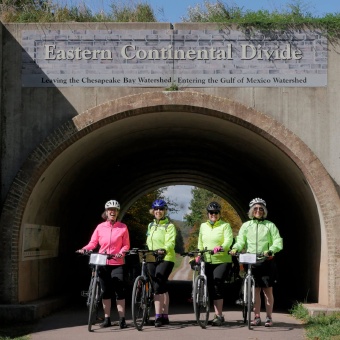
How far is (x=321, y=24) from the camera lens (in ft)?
40.5

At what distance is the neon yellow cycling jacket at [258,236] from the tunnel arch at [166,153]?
5.57ft

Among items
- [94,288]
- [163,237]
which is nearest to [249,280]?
[163,237]

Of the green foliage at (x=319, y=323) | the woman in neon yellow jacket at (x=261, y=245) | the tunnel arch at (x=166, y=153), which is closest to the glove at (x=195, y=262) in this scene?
the woman in neon yellow jacket at (x=261, y=245)

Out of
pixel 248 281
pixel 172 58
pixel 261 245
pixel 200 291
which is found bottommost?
pixel 200 291

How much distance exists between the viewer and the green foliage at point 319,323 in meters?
9.42

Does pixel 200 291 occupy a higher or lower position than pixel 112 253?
lower

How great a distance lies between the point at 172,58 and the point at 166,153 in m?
6.08

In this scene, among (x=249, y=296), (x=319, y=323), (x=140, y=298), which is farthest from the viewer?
(x=319, y=323)

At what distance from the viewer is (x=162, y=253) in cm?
1017

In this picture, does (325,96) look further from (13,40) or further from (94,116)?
(13,40)

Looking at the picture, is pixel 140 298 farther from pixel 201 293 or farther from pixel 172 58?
pixel 172 58

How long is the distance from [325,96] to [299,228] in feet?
11.1

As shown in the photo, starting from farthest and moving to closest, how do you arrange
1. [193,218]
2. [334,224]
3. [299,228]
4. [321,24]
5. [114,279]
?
[193,218]
[299,228]
[321,24]
[334,224]
[114,279]

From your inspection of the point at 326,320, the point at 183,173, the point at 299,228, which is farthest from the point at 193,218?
the point at 326,320
